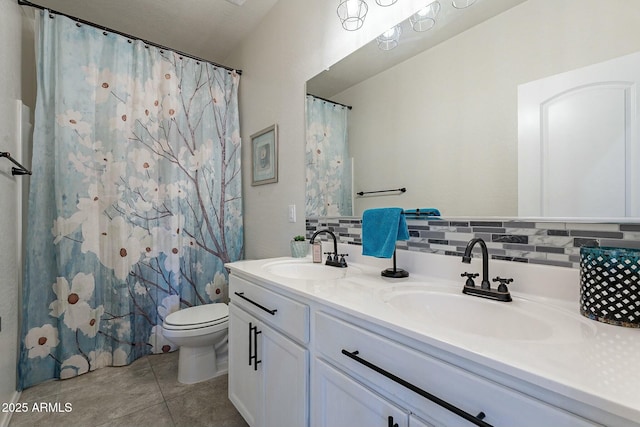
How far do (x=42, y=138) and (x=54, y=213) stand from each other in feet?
1.53

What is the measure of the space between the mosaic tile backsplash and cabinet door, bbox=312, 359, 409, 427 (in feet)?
1.99

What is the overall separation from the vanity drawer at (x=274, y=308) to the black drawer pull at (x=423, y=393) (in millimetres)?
229

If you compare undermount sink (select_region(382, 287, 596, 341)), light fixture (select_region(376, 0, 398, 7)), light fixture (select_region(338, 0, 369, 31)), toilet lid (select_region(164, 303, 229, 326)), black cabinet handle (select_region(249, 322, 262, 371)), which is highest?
light fixture (select_region(338, 0, 369, 31))

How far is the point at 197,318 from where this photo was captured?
1837 mm

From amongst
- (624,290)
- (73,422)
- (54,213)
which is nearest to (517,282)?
(624,290)

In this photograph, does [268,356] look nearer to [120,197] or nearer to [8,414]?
[8,414]

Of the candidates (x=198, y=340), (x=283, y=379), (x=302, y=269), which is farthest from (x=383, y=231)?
(x=198, y=340)

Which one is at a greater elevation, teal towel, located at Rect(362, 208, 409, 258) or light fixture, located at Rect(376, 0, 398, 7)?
light fixture, located at Rect(376, 0, 398, 7)

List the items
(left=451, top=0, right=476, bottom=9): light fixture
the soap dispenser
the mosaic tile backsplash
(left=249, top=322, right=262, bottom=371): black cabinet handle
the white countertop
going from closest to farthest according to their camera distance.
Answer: the white countertop < the mosaic tile backsplash < (left=451, top=0, right=476, bottom=9): light fixture < (left=249, top=322, right=262, bottom=371): black cabinet handle < the soap dispenser

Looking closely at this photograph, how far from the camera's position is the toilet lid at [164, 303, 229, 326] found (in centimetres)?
176

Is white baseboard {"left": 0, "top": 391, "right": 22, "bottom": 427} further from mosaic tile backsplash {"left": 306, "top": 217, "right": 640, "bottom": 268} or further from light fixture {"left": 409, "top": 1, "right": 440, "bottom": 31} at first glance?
light fixture {"left": 409, "top": 1, "right": 440, "bottom": 31}

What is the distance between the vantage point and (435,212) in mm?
1155

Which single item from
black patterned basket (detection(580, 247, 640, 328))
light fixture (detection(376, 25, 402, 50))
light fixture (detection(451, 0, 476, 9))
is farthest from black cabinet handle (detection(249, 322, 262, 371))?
light fixture (detection(451, 0, 476, 9))

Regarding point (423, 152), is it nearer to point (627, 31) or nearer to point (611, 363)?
point (627, 31)
